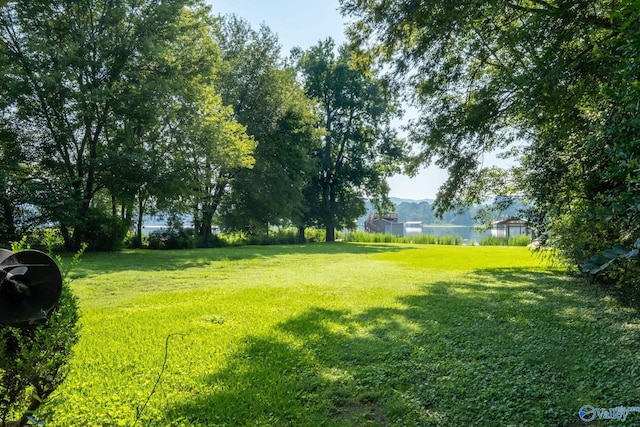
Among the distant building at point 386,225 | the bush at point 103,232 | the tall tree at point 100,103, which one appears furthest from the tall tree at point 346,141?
the distant building at point 386,225

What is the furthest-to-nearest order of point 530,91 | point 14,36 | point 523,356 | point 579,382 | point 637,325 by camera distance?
point 14,36 < point 530,91 < point 637,325 < point 523,356 < point 579,382

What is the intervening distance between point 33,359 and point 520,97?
6569 mm

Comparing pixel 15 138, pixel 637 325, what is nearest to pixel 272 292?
pixel 637 325

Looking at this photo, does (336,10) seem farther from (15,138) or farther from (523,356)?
(15,138)

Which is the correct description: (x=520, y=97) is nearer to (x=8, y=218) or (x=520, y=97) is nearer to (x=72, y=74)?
(x=72, y=74)

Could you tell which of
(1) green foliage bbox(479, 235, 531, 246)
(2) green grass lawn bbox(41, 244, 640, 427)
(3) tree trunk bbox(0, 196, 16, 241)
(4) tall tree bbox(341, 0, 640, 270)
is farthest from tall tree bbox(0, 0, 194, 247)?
(1) green foliage bbox(479, 235, 531, 246)

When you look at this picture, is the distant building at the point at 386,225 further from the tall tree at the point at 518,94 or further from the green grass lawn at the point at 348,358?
the green grass lawn at the point at 348,358

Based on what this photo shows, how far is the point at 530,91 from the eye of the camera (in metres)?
5.68

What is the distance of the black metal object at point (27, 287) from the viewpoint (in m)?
1.75

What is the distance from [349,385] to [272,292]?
399 cm

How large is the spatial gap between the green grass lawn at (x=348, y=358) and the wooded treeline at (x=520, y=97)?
116 cm

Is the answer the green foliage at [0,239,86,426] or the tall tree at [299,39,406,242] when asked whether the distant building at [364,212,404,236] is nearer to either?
the tall tree at [299,39,406,242]

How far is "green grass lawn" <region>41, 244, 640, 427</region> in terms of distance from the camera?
2.51m

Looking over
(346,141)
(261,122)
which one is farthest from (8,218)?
(346,141)
